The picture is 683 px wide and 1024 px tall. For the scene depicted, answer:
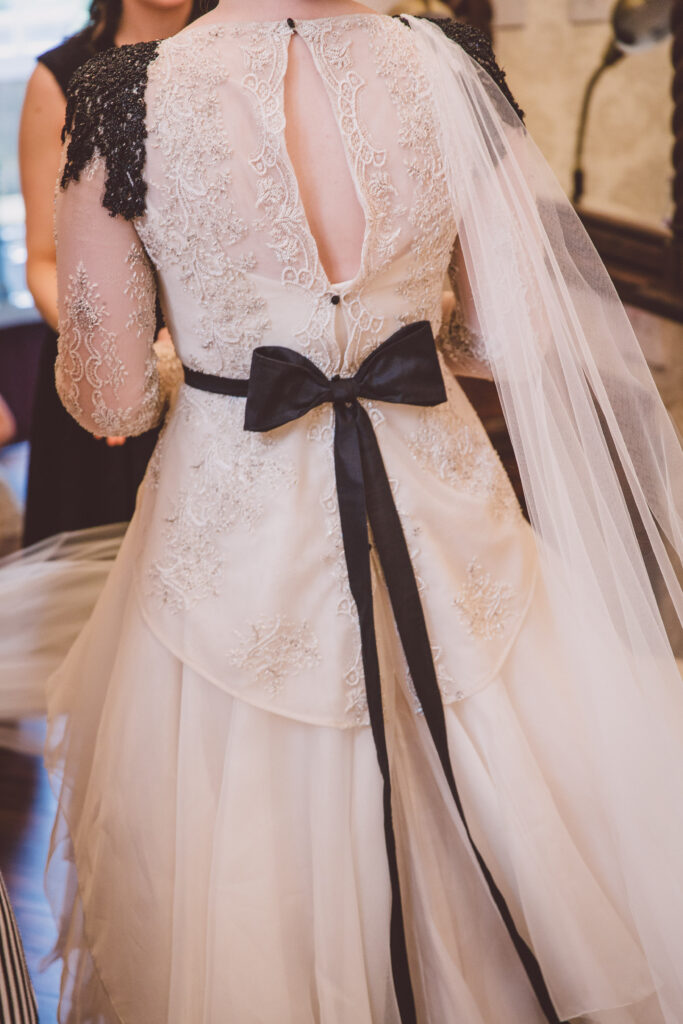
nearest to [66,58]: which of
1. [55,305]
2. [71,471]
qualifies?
[55,305]

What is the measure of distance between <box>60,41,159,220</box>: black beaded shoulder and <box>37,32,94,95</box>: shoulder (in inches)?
39.8

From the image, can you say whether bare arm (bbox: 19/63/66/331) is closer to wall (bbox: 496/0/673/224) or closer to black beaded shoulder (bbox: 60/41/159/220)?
black beaded shoulder (bbox: 60/41/159/220)

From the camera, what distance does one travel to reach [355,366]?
121cm

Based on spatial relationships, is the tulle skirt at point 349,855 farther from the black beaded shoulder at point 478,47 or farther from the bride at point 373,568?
the black beaded shoulder at point 478,47

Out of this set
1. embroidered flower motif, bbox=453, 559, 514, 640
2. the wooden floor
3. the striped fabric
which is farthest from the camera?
the wooden floor

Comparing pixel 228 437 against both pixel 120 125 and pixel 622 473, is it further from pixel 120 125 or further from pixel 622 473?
pixel 622 473

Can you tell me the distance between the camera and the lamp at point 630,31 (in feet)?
12.0

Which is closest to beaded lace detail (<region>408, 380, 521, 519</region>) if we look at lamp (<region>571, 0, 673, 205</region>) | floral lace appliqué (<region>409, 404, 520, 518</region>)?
floral lace appliqué (<region>409, 404, 520, 518</region>)

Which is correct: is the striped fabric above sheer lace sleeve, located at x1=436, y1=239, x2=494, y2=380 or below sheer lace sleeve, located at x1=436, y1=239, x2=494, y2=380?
below

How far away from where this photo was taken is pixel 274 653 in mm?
1204

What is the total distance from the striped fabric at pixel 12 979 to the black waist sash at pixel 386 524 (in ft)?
1.38

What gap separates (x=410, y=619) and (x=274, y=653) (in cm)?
17

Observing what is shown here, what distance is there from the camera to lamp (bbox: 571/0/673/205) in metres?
3.67

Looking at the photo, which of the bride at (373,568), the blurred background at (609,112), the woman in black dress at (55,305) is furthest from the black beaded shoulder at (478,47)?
the blurred background at (609,112)
